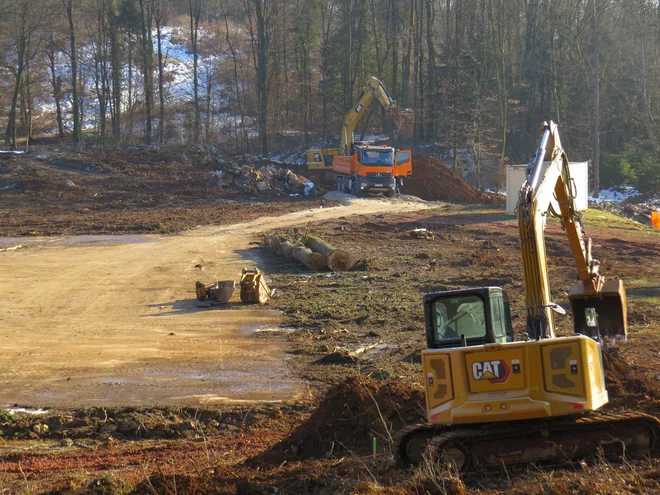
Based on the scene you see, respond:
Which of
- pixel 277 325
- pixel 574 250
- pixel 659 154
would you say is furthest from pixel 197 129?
pixel 574 250

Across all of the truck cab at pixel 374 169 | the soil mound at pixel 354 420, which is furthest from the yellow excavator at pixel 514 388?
the truck cab at pixel 374 169

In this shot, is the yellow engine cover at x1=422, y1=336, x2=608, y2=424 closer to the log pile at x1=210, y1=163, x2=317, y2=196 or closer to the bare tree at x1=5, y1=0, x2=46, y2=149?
the log pile at x1=210, y1=163, x2=317, y2=196

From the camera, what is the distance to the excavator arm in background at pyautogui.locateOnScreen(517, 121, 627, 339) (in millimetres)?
8266

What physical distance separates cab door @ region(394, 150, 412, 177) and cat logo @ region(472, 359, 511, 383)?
1382 inches

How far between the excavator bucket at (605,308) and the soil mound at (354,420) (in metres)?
3.42

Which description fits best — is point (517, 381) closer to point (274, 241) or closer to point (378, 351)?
point (378, 351)

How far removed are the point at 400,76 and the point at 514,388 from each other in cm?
6269

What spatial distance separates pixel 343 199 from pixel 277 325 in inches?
985

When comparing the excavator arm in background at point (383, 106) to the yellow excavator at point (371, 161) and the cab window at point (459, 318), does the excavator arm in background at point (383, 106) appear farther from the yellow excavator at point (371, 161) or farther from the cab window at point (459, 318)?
the cab window at point (459, 318)

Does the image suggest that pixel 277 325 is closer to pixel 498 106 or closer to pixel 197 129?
pixel 498 106

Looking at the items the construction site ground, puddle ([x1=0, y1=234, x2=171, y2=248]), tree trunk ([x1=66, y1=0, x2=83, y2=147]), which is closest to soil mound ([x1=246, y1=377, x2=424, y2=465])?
the construction site ground

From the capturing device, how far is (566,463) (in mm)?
7785

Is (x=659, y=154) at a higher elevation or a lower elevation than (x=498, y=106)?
lower

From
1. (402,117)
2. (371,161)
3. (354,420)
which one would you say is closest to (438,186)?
(402,117)
